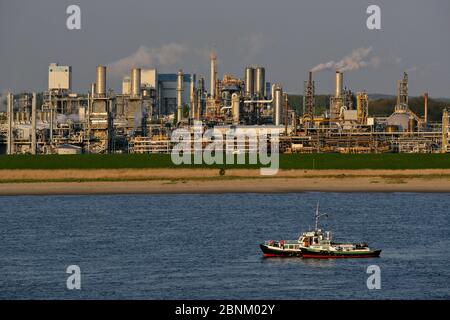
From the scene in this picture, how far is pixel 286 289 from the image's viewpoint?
2076 inches

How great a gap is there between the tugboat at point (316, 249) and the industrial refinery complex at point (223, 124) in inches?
3968

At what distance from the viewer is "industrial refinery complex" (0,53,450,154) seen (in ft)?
554

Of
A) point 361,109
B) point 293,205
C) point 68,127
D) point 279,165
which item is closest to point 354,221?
point 293,205

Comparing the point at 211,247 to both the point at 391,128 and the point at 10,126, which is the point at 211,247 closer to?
the point at 10,126

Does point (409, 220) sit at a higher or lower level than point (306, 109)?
lower

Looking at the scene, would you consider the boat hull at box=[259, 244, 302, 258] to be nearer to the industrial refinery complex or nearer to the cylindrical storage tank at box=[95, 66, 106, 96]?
the industrial refinery complex

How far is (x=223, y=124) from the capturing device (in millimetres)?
177875

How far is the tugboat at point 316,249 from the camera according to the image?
6438 cm

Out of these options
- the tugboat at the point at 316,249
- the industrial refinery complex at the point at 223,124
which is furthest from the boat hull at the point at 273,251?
the industrial refinery complex at the point at 223,124

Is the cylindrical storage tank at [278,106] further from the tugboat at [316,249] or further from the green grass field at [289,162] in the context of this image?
the tugboat at [316,249]

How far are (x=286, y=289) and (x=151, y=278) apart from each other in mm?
7131

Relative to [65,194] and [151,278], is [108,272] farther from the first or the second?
[65,194]

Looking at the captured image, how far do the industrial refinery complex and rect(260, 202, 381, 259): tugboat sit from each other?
331 ft

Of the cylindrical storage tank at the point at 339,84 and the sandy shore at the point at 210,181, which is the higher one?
Result: the cylindrical storage tank at the point at 339,84
